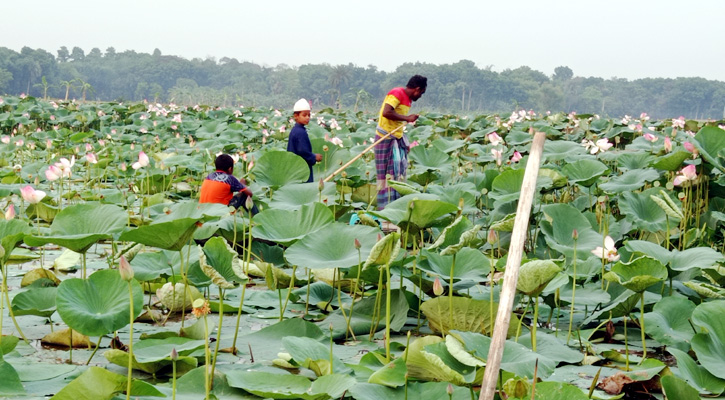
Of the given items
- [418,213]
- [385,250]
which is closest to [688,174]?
[418,213]

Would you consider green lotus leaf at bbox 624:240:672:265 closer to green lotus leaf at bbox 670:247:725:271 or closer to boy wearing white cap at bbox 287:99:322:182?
green lotus leaf at bbox 670:247:725:271

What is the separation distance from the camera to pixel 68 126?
473 inches

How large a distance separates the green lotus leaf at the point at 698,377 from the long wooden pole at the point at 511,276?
1104mm

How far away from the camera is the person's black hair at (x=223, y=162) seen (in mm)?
3918

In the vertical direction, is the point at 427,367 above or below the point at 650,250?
below

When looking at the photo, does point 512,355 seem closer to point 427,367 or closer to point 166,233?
point 427,367

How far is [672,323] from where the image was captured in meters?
2.33

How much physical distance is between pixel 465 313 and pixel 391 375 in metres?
0.71

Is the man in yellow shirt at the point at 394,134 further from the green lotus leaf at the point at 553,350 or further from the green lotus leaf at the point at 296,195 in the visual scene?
the green lotus leaf at the point at 553,350

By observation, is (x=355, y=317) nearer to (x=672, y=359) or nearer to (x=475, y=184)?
(x=672, y=359)

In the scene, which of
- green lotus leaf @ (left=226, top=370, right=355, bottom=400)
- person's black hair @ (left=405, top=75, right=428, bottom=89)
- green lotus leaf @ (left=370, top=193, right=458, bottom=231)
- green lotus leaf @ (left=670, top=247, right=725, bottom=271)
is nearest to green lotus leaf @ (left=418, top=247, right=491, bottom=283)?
green lotus leaf @ (left=370, top=193, right=458, bottom=231)

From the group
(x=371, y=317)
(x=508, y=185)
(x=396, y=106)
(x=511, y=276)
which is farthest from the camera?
(x=396, y=106)

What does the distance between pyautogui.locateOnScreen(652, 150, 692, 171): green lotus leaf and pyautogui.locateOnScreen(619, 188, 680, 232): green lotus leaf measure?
31 centimetres

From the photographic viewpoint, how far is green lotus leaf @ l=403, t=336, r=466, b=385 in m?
1.63
